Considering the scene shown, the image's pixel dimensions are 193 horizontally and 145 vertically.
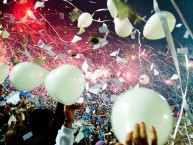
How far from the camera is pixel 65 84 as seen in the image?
1.99 m

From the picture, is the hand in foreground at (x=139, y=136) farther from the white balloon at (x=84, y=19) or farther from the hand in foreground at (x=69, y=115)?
the white balloon at (x=84, y=19)

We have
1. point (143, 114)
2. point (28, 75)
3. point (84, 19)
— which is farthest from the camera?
point (84, 19)

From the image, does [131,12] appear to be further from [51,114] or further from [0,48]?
[0,48]

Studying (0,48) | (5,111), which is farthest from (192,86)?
(5,111)

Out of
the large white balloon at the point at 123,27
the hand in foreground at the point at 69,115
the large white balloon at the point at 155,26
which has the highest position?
the large white balloon at the point at 155,26

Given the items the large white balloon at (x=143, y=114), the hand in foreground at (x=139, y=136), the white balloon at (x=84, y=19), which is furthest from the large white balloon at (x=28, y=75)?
the hand in foreground at (x=139, y=136)

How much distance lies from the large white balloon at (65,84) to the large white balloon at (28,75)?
1.03ft

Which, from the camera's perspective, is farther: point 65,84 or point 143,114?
point 65,84

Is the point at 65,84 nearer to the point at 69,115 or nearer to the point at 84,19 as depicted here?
the point at 69,115

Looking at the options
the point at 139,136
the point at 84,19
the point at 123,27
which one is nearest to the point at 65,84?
the point at 123,27

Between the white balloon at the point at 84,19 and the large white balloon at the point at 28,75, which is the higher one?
the white balloon at the point at 84,19

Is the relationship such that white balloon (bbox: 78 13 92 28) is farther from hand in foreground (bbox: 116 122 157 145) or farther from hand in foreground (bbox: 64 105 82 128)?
hand in foreground (bbox: 116 122 157 145)

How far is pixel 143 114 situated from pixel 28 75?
132cm

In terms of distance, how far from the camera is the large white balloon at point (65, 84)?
1.98 meters
